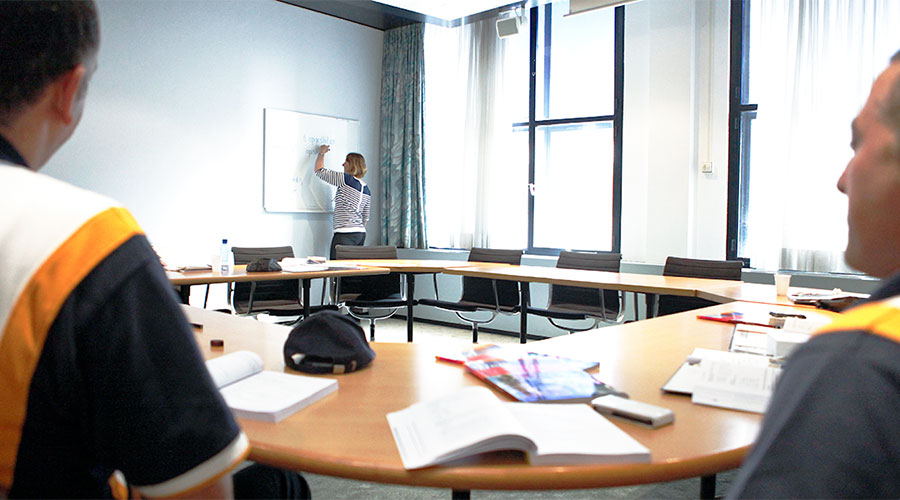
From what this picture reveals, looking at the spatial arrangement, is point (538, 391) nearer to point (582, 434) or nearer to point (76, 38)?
point (582, 434)

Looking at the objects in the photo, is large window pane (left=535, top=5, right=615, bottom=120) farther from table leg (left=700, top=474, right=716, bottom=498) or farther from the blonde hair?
table leg (left=700, top=474, right=716, bottom=498)

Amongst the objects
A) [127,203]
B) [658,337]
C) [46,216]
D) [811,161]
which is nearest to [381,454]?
[46,216]

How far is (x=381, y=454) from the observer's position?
1.11m

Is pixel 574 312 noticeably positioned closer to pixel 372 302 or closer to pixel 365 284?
pixel 372 302

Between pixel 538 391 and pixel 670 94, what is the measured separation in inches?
183

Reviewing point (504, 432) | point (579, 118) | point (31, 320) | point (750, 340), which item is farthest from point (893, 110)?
point (579, 118)

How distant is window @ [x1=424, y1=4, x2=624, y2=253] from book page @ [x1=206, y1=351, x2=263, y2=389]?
16.1ft

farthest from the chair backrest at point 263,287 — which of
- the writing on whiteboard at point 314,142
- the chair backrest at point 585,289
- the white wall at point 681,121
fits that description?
the white wall at point 681,121

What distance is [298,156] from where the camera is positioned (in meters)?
6.63

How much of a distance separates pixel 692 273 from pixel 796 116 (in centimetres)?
158

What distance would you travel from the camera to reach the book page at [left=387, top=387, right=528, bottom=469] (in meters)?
1.05

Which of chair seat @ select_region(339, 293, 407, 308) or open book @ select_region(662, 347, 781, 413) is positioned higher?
open book @ select_region(662, 347, 781, 413)

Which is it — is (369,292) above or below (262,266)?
below

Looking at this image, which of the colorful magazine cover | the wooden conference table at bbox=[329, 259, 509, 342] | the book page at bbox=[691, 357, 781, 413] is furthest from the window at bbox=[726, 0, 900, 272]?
the colorful magazine cover
